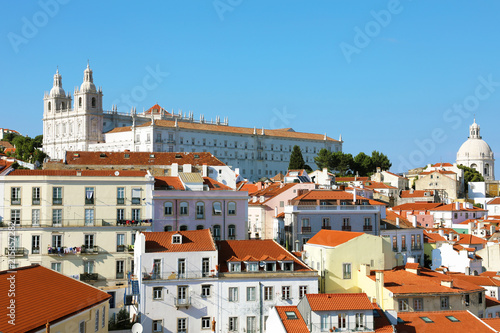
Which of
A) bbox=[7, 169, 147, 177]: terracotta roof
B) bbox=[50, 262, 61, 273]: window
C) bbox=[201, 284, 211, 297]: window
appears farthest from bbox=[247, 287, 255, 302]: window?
bbox=[7, 169, 147, 177]: terracotta roof

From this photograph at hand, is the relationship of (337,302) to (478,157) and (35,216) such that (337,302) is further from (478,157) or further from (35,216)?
(478,157)

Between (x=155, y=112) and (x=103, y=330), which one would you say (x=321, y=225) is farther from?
(x=155, y=112)

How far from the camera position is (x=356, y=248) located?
41.6 m

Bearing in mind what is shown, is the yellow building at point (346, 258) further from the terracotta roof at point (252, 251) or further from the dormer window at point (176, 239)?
the dormer window at point (176, 239)

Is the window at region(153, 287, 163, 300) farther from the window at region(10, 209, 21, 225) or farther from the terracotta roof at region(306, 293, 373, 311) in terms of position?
the window at region(10, 209, 21, 225)

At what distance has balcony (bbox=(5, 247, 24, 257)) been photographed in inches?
1780

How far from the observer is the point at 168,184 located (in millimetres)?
51781

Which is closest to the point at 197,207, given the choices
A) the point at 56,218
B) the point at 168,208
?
the point at 168,208

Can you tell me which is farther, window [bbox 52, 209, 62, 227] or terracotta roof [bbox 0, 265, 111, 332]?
window [bbox 52, 209, 62, 227]

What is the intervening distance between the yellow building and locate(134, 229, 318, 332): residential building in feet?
7.08

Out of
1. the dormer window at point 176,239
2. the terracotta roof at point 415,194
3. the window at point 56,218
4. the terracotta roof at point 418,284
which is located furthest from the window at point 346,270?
the terracotta roof at point 415,194

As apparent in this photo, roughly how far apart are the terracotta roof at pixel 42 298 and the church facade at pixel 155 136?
405 ft

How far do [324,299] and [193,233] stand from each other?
35.7 feet

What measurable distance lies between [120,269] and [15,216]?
29.0 feet
